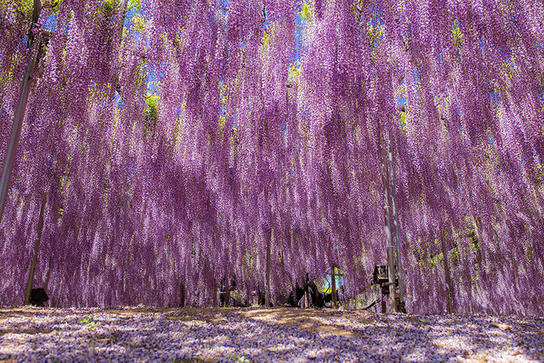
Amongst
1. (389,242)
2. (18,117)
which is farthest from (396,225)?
(18,117)

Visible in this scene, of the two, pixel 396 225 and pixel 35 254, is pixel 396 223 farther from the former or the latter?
pixel 35 254

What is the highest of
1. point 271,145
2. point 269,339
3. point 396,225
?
point 271,145

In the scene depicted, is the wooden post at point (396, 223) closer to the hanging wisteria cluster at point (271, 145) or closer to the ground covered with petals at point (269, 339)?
the hanging wisteria cluster at point (271, 145)

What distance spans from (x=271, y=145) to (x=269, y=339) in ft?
14.9

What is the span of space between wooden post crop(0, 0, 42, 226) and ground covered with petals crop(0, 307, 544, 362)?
213cm

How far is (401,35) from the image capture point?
17.2 ft

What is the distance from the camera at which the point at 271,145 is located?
25.6ft

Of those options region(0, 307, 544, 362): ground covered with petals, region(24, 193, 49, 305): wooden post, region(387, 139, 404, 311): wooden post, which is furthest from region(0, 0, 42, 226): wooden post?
region(387, 139, 404, 311): wooden post

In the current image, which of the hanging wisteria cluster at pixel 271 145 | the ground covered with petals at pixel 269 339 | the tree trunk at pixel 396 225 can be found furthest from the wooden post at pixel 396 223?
the ground covered with petals at pixel 269 339

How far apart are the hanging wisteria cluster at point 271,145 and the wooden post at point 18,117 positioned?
0.51ft

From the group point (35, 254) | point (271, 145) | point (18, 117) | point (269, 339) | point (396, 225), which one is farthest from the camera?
point (35, 254)

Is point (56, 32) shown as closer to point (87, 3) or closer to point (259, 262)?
point (87, 3)

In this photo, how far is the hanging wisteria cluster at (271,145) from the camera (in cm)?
582

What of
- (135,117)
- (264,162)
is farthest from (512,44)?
(135,117)
